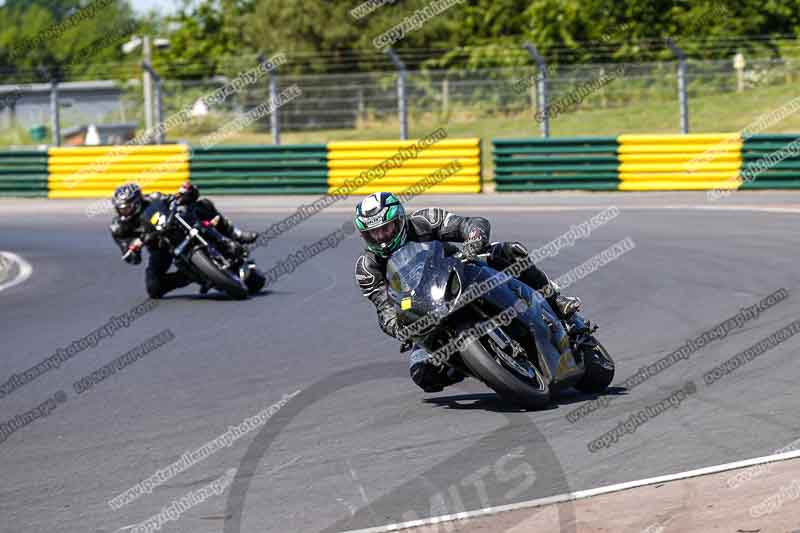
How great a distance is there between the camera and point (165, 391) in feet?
31.6

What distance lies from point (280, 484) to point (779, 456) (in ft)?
8.20

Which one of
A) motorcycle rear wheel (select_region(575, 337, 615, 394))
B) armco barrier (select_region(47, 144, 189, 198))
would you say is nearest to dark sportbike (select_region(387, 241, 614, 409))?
motorcycle rear wheel (select_region(575, 337, 615, 394))

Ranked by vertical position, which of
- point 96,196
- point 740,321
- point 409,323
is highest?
point 409,323

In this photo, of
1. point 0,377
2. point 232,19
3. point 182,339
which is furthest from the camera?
point 232,19

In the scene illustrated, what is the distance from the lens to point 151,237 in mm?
14633

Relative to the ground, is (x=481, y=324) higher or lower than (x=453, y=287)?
lower

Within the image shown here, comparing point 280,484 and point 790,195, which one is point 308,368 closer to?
point 280,484

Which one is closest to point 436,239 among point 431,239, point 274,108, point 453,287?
point 431,239

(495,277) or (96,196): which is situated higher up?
(495,277)

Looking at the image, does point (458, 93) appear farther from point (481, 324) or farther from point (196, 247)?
point (481, 324)

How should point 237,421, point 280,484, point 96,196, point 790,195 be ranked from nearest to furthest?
point 280,484 → point 237,421 → point 790,195 → point 96,196

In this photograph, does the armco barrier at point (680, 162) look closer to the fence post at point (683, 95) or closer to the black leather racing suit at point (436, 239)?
the fence post at point (683, 95)

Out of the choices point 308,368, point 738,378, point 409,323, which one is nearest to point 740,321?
point 738,378

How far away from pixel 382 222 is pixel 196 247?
266 inches
